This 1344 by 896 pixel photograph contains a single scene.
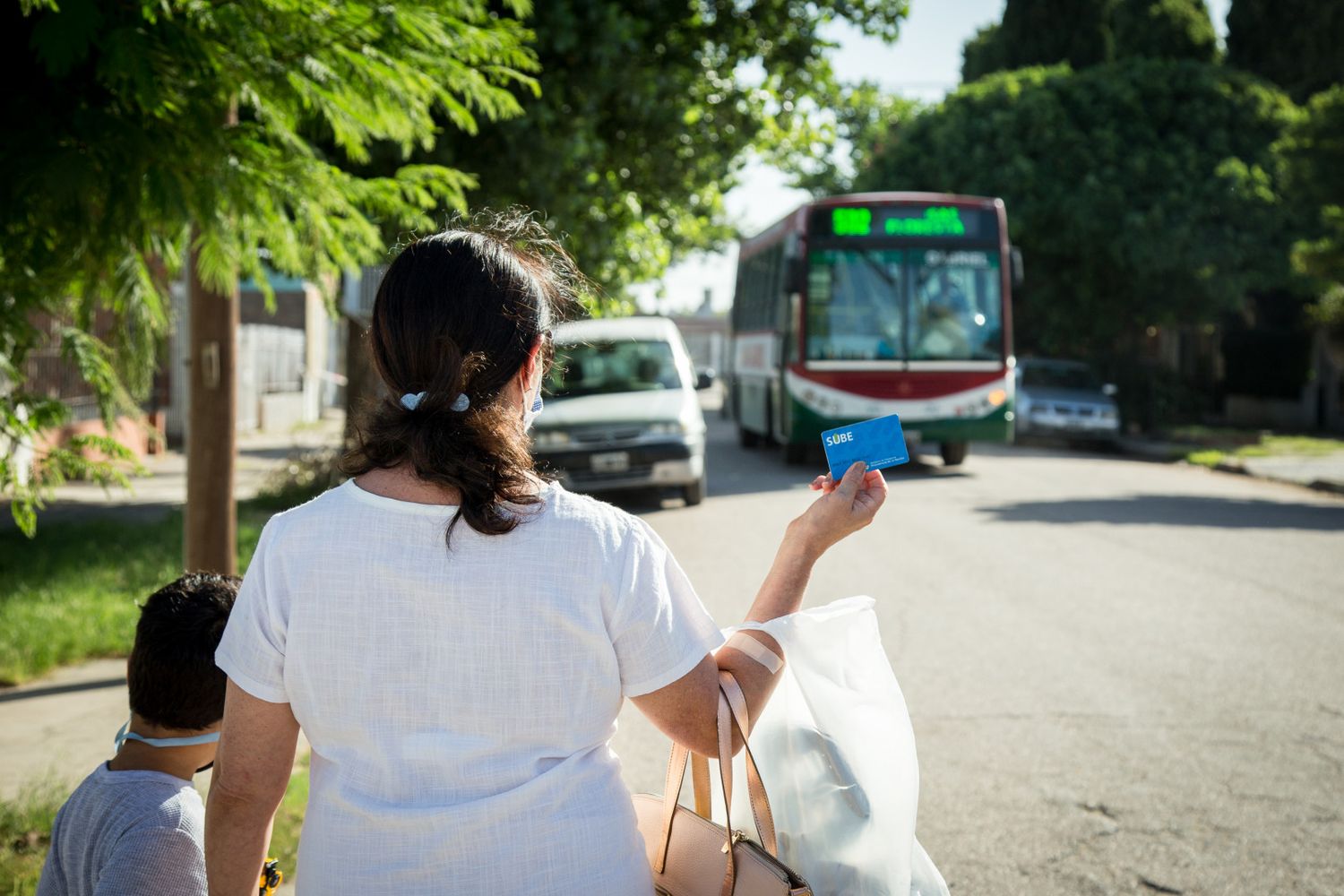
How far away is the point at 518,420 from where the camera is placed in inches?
77.9

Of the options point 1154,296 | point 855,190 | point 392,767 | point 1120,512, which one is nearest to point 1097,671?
point 392,767

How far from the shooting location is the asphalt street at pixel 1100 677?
4.41 meters

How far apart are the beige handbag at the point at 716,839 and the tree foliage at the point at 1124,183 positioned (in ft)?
91.6

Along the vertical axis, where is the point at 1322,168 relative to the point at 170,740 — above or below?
above

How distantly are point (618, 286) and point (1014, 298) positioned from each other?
16.6 m

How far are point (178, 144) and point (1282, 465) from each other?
63.1 feet

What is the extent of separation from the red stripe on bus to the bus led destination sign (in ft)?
5.80

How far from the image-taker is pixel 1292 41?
33906 mm

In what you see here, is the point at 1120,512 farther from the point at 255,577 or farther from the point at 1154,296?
the point at 1154,296

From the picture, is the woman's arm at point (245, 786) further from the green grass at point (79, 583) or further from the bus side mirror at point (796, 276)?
the bus side mirror at point (796, 276)

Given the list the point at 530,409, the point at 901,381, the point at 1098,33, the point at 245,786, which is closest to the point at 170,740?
the point at 245,786

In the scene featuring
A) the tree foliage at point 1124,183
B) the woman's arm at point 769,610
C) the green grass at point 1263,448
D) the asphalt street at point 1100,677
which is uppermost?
the tree foliage at point 1124,183

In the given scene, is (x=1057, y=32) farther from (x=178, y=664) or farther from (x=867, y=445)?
(x=178, y=664)

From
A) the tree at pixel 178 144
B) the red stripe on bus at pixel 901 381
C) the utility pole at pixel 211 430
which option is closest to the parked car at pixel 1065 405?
the red stripe on bus at pixel 901 381
